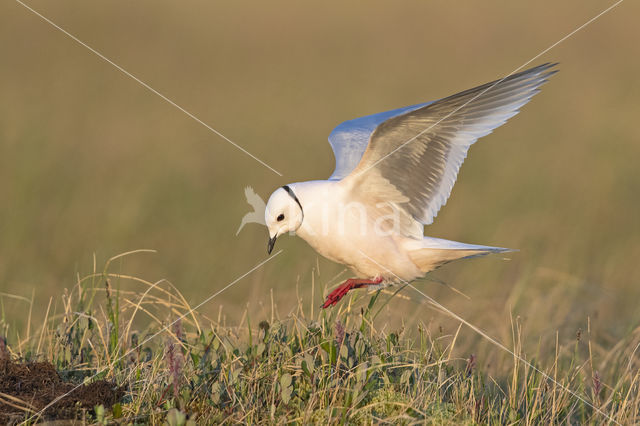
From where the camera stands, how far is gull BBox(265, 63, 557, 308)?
4.64 meters

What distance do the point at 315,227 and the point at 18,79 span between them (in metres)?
8.16

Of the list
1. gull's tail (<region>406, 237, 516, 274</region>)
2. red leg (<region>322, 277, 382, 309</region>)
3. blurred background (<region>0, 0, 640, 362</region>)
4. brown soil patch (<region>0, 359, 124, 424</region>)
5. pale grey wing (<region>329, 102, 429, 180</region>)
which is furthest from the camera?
blurred background (<region>0, 0, 640, 362</region>)

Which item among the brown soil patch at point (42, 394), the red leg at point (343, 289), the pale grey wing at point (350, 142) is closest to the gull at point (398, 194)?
the red leg at point (343, 289)

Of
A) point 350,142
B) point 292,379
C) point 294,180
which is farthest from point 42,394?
point 294,180

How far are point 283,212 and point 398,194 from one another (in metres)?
0.69

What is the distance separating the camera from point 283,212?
15.2 ft

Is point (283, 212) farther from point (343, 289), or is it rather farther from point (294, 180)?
point (294, 180)

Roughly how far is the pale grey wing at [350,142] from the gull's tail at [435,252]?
2.00 feet

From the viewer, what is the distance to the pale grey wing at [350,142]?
5.38 m

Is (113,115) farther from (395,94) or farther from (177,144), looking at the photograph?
(395,94)

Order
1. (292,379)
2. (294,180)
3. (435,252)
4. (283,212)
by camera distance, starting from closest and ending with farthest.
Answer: (292,379) → (283,212) → (435,252) → (294,180)

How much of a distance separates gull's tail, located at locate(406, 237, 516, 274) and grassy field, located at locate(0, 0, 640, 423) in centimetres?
44

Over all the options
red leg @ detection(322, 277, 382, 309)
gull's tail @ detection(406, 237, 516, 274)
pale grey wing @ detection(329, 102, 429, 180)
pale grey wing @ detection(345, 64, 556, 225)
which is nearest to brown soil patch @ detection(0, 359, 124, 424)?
red leg @ detection(322, 277, 382, 309)

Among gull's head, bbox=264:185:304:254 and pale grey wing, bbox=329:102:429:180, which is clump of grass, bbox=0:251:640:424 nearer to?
gull's head, bbox=264:185:304:254
